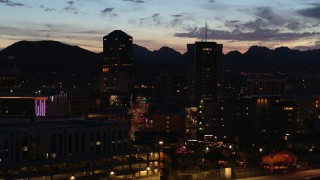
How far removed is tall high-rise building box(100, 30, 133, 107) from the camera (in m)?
83.9

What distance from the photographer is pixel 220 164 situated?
85.0ft

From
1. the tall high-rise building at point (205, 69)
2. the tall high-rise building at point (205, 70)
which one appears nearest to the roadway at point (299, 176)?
the tall high-rise building at point (205, 70)

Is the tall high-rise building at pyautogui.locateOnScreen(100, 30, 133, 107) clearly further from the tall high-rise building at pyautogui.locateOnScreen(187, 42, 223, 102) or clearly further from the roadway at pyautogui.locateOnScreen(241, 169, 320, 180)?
the roadway at pyautogui.locateOnScreen(241, 169, 320, 180)

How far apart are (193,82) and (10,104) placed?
123ft

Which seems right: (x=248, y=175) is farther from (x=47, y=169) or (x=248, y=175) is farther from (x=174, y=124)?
(x=174, y=124)

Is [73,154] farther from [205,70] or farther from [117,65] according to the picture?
[117,65]

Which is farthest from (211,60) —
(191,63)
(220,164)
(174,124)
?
(220,164)

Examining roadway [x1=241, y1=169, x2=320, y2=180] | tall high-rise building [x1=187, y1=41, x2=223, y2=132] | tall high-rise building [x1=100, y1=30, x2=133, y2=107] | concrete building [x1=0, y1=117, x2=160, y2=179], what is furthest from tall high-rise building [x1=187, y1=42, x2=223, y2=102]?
concrete building [x1=0, y1=117, x2=160, y2=179]

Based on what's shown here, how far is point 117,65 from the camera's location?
333 feet

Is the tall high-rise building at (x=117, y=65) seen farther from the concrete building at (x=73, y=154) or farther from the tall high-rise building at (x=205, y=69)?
the concrete building at (x=73, y=154)

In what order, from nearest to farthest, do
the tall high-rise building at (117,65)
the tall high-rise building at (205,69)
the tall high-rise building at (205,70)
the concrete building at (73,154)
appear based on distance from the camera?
the concrete building at (73,154) < the tall high-rise building at (205,70) < the tall high-rise building at (205,69) < the tall high-rise building at (117,65)

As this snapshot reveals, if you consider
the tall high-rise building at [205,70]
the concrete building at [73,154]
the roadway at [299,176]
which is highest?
the tall high-rise building at [205,70]

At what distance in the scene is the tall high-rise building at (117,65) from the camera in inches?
3302

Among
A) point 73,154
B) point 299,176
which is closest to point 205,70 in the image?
point 299,176
